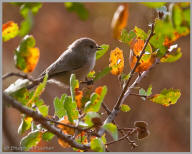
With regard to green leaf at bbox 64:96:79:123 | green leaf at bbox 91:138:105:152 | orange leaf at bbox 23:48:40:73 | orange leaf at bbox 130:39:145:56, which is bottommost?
green leaf at bbox 91:138:105:152

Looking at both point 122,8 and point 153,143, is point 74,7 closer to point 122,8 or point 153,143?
point 122,8

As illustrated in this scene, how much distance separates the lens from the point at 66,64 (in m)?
3.01

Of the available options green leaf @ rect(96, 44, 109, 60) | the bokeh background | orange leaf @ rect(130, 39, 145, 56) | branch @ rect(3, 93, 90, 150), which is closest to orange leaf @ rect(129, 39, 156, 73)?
orange leaf @ rect(130, 39, 145, 56)

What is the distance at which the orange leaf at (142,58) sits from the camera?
1.54 m

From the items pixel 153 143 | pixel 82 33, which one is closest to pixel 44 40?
pixel 82 33

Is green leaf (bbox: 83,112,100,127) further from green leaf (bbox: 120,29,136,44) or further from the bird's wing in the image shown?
the bird's wing

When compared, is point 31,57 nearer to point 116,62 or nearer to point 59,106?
point 59,106

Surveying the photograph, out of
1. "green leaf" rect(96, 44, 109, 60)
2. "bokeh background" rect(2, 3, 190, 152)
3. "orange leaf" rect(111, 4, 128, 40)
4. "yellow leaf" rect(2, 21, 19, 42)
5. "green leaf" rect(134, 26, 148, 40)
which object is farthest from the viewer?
"bokeh background" rect(2, 3, 190, 152)

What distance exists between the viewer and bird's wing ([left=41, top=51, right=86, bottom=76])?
9.35 feet

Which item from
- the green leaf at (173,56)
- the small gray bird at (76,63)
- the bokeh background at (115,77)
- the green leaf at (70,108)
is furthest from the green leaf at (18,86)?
the bokeh background at (115,77)

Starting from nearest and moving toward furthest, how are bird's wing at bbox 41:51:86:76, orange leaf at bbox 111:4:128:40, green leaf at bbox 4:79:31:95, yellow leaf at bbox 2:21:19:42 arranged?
1. orange leaf at bbox 111:4:128:40
2. green leaf at bbox 4:79:31:95
3. yellow leaf at bbox 2:21:19:42
4. bird's wing at bbox 41:51:86:76

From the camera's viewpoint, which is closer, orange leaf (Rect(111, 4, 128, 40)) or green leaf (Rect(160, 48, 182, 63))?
orange leaf (Rect(111, 4, 128, 40))

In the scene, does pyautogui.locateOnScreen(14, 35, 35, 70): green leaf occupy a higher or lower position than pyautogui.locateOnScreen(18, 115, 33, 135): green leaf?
higher

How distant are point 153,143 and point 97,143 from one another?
12.7 ft
